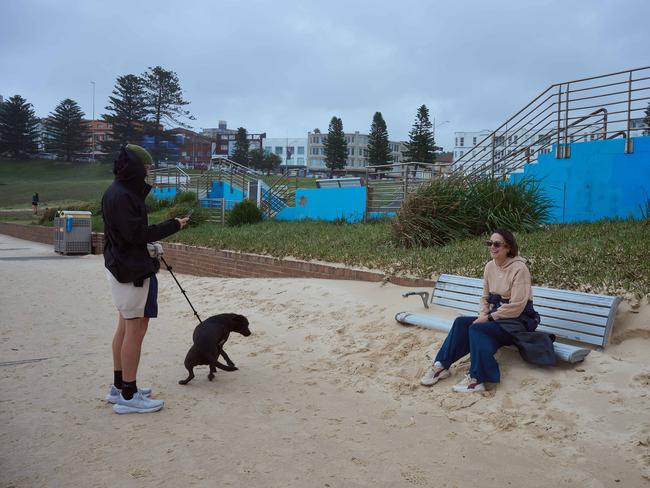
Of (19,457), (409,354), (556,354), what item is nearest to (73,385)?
(19,457)

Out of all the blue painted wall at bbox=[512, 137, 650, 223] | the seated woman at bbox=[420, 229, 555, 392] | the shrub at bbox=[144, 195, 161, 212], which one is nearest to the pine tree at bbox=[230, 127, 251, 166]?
the shrub at bbox=[144, 195, 161, 212]

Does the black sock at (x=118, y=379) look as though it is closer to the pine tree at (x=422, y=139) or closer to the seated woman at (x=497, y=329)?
the seated woman at (x=497, y=329)

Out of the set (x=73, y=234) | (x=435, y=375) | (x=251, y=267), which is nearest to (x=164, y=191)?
(x=73, y=234)

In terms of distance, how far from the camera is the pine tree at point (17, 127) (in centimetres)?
6975

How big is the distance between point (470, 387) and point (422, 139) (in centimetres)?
4728

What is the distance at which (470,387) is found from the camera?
15.4 feet

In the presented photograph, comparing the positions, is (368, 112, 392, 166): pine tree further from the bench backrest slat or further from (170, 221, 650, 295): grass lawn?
the bench backrest slat

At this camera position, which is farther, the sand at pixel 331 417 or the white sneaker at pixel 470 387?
the white sneaker at pixel 470 387

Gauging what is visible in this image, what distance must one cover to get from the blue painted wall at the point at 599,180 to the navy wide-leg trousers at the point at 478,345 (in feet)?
23.0

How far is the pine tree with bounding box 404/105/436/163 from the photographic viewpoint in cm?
4994

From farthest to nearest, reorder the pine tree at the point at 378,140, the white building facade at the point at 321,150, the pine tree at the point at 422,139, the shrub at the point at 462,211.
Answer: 1. the white building facade at the point at 321,150
2. the pine tree at the point at 378,140
3. the pine tree at the point at 422,139
4. the shrub at the point at 462,211

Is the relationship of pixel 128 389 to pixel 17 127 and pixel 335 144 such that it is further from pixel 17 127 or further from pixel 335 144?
pixel 17 127

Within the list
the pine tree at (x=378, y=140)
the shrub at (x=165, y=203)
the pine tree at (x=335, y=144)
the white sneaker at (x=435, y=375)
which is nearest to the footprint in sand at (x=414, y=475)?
the white sneaker at (x=435, y=375)

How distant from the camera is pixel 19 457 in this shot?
364 cm
